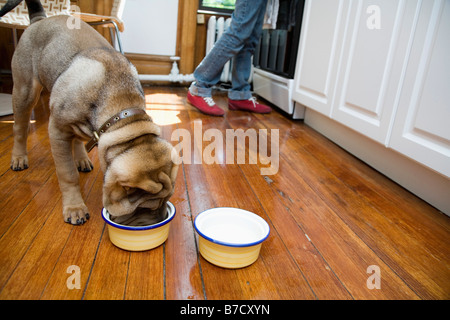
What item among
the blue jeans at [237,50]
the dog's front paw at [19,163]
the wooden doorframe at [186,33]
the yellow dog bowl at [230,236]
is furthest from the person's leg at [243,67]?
the yellow dog bowl at [230,236]

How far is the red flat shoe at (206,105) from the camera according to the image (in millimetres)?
3027

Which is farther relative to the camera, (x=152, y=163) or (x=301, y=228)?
(x=301, y=228)

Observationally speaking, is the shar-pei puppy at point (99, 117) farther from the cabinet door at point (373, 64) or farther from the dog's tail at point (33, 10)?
the cabinet door at point (373, 64)

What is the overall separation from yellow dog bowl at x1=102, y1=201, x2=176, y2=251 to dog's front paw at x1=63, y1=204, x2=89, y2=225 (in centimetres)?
20

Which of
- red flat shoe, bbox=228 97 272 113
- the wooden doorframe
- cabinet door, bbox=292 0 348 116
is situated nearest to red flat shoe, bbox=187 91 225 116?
red flat shoe, bbox=228 97 272 113

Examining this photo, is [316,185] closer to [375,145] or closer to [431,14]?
[375,145]

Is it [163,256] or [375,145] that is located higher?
[375,145]

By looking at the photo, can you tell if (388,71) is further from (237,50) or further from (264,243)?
(237,50)

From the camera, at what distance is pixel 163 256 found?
43.7 inches

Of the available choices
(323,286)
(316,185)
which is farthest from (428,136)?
(323,286)

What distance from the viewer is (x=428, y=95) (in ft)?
→ 5.03

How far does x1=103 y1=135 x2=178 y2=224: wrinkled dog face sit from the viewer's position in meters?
0.98

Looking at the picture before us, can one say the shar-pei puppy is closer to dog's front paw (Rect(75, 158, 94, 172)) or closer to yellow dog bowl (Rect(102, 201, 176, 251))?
yellow dog bowl (Rect(102, 201, 176, 251))

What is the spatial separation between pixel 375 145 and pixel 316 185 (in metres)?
0.55
